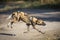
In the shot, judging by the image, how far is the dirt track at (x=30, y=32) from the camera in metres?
2.64

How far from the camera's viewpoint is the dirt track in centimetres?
264

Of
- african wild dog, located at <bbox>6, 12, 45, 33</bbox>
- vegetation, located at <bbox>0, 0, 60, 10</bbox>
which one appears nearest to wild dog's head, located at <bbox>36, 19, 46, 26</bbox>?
african wild dog, located at <bbox>6, 12, 45, 33</bbox>

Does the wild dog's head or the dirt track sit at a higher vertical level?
the wild dog's head

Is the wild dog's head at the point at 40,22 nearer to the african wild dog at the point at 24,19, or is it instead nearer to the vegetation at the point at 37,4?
the african wild dog at the point at 24,19

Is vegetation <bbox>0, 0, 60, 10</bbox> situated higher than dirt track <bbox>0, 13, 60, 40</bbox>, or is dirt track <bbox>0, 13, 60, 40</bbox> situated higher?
vegetation <bbox>0, 0, 60, 10</bbox>

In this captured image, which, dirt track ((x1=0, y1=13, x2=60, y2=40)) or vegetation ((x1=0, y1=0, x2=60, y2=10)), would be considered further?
vegetation ((x1=0, y1=0, x2=60, y2=10))

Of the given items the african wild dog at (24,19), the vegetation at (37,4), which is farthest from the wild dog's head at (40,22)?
the vegetation at (37,4)

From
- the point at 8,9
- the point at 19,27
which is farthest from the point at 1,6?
the point at 19,27

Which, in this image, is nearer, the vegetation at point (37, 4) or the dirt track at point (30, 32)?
the dirt track at point (30, 32)

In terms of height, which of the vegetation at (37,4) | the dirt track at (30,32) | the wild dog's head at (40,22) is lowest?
the dirt track at (30,32)

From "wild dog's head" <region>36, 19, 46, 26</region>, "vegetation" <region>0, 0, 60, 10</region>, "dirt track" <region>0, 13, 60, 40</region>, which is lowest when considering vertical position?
"dirt track" <region>0, 13, 60, 40</region>

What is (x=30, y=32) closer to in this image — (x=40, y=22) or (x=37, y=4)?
(x=40, y=22)

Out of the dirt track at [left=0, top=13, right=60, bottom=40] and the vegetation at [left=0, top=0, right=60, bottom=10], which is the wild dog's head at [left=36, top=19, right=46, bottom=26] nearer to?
the dirt track at [left=0, top=13, right=60, bottom=40]

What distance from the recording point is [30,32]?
268 cm
